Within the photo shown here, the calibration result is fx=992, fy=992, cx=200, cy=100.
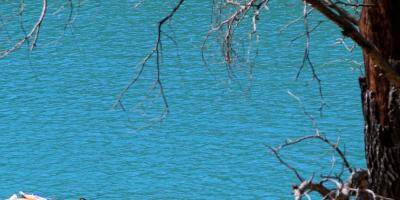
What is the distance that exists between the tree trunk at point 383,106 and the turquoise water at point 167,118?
4.07 m

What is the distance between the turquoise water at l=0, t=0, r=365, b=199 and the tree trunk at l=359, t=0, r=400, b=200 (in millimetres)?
4069

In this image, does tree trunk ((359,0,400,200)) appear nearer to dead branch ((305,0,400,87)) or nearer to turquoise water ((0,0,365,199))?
dead branch ((305,0,400,87))

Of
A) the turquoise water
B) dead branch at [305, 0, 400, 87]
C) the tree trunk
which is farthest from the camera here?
the turquoise water

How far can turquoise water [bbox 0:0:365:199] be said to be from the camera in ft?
23.5

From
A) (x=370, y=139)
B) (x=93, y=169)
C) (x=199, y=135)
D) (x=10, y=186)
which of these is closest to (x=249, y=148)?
(x=199, y=135)

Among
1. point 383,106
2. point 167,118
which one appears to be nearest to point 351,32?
point 383,106

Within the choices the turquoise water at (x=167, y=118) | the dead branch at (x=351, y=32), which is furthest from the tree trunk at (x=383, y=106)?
the turquoise water at (x=167, y=118)

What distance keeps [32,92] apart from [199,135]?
70.1 inches

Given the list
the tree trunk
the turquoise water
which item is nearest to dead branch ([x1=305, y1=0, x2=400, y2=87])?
the tree trunk

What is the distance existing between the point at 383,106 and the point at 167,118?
5638 millimetres

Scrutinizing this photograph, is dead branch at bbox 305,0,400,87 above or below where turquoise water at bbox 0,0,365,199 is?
above

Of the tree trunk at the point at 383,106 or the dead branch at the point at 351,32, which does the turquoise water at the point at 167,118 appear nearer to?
the tree trunk at the point at 383,106

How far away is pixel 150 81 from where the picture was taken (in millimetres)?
8383

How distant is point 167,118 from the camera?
801 centimetres
